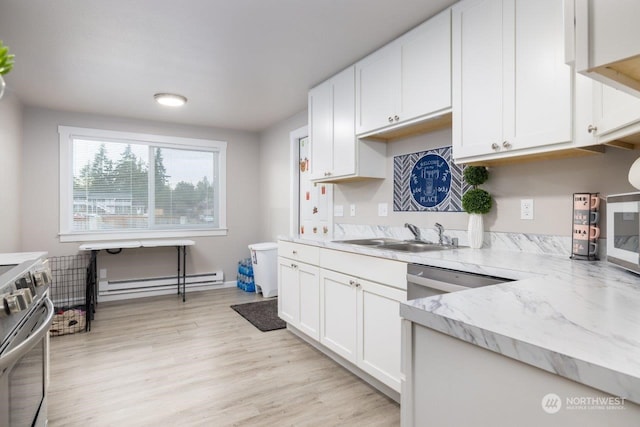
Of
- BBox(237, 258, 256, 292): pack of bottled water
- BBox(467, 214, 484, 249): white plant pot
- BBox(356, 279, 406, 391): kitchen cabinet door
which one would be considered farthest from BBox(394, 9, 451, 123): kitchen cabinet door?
BBox(237, 258, 256, 292): pack of bottled water

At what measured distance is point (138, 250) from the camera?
15.5ft

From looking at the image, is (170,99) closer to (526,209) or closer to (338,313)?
(338,313)

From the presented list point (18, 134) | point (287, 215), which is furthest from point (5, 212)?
point (287, 215)

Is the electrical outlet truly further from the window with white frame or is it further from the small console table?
the window with white frame

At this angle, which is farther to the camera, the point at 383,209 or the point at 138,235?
the point at 138,235

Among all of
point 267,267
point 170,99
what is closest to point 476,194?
point 267,267

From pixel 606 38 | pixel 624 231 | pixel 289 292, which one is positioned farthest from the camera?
pixel 289 292

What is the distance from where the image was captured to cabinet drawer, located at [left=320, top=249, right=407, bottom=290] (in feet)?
6.53

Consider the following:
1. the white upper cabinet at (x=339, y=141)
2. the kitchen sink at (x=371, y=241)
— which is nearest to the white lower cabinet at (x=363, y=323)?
the kitchen sink at (x=371, y=241)

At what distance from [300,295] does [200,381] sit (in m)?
1.01

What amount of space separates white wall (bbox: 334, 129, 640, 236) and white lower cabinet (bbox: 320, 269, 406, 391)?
74cm

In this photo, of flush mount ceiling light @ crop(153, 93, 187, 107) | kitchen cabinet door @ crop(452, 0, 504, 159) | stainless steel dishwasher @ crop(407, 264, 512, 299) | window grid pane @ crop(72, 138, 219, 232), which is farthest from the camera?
window grid pane @ crop(72, 138, 219, 232)

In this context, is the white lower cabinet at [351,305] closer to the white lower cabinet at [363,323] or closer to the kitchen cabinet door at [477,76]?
the white lower cabinet at [363,323]

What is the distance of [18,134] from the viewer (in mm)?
3852
